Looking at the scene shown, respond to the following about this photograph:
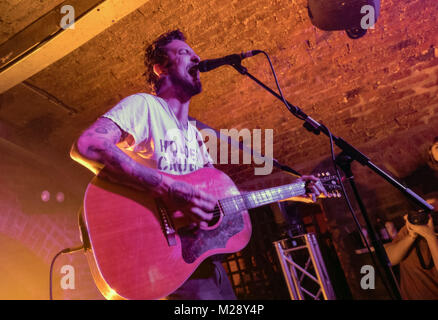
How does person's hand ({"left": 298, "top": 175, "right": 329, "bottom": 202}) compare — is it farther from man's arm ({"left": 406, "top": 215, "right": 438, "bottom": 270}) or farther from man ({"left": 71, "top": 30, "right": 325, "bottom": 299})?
man's arm ({"left": 406, "top": 215, "right": 438, "bottom": 270})

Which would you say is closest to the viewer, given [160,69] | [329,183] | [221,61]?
[221,61]

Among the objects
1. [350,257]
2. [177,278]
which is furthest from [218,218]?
[350,257]

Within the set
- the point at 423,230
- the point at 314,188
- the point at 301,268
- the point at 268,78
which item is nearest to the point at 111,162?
the point at 314,188

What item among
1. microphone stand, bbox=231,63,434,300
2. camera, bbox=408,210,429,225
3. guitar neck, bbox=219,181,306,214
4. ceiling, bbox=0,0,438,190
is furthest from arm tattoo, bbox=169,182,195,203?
camera, bbox=408,210,429,225

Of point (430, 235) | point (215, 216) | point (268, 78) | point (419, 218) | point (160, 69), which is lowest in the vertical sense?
point (430, 235)

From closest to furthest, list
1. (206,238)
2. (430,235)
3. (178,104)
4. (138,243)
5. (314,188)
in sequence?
(138,243) → (206,238) → (178,104) → (314,188) → (430,235)

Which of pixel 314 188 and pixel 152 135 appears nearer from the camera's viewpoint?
pixel 152 135

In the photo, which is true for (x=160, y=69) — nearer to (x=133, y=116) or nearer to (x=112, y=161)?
(x=133, y=116)

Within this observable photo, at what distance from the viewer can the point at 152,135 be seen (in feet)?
5.60

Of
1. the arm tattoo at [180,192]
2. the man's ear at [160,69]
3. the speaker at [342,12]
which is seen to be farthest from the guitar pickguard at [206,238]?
the speaker at [342,12]

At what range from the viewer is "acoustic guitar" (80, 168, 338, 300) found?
123 cm

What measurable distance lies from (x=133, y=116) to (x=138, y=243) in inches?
27.0

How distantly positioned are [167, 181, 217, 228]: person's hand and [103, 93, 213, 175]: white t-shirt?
0.67 feet
